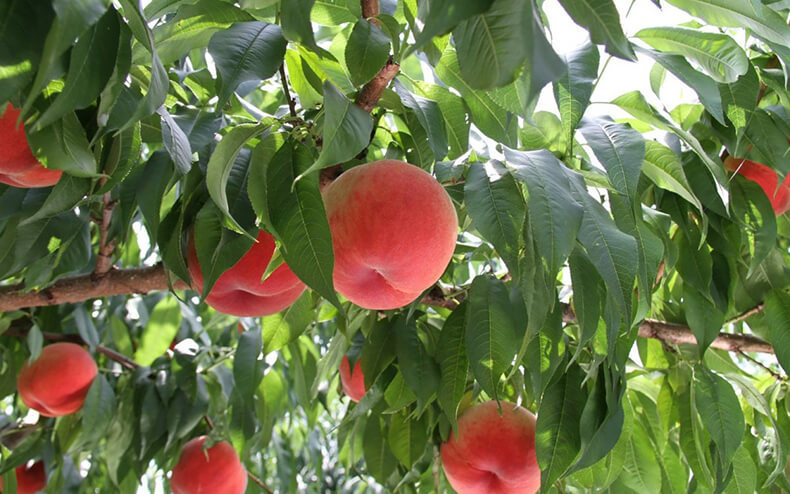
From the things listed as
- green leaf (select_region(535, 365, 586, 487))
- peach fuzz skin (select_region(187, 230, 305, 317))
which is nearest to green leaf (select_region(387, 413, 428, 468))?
green leaf (select_region(535, 365, 586, 487))

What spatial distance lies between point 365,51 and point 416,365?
621 millimetres

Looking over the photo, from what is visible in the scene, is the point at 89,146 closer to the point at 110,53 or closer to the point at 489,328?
the point at 110,53

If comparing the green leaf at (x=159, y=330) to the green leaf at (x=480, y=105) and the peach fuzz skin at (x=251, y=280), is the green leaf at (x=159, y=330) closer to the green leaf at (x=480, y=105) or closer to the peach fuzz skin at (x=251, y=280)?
the peach fuzz skin at (x=251, y=280)

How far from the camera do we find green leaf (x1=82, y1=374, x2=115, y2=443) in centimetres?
178

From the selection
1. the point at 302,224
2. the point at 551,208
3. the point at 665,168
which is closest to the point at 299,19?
the point at 302,224

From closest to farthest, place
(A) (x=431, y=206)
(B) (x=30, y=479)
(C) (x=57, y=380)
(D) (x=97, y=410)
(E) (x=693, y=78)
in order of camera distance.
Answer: (A) (x=431, y=206)
(E) (x=693, y=78)
(D) (x=97, y=410)
(C) (x=57, y=380)
(B) (x=30, y=479)

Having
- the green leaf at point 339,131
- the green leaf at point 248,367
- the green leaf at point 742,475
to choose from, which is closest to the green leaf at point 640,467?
the green leaf at point 742,475

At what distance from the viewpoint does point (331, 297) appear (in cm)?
84

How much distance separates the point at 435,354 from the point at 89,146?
763mm

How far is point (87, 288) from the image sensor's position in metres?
1.52

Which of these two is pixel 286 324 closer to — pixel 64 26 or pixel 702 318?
pixel 702 318

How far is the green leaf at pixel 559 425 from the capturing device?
1130mm

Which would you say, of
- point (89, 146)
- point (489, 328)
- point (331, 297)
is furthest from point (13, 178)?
point (489, 328)

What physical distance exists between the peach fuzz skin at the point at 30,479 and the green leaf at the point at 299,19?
197 centimetres
